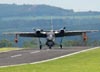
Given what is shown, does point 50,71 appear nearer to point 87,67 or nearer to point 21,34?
point 87,67

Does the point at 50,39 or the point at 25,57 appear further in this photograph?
the point at 50,39

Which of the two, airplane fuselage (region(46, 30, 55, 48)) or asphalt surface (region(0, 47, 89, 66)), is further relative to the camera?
airplane fuselage (region(46, 30, 55, 48))

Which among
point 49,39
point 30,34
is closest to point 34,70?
point 49,39

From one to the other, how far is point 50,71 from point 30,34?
42753 millimetres

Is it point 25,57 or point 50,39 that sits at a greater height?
point 25,57

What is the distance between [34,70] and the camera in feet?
77.2

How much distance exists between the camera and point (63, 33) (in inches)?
2434

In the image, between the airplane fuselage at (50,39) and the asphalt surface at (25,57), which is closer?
the asphalt surface at (25,57)

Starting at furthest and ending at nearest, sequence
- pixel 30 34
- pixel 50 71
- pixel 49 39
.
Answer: pixel 30 34 < pixel 49 39 < pixel 50 71

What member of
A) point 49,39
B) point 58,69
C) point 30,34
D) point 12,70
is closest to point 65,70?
point 58,69

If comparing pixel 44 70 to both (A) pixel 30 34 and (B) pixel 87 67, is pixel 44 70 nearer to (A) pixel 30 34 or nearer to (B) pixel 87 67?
(B) pixel 87 67

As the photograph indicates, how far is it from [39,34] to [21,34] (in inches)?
259

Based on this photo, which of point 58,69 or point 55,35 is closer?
point 58,69

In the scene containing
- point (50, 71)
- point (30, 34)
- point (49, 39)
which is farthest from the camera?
point (30, 34)
